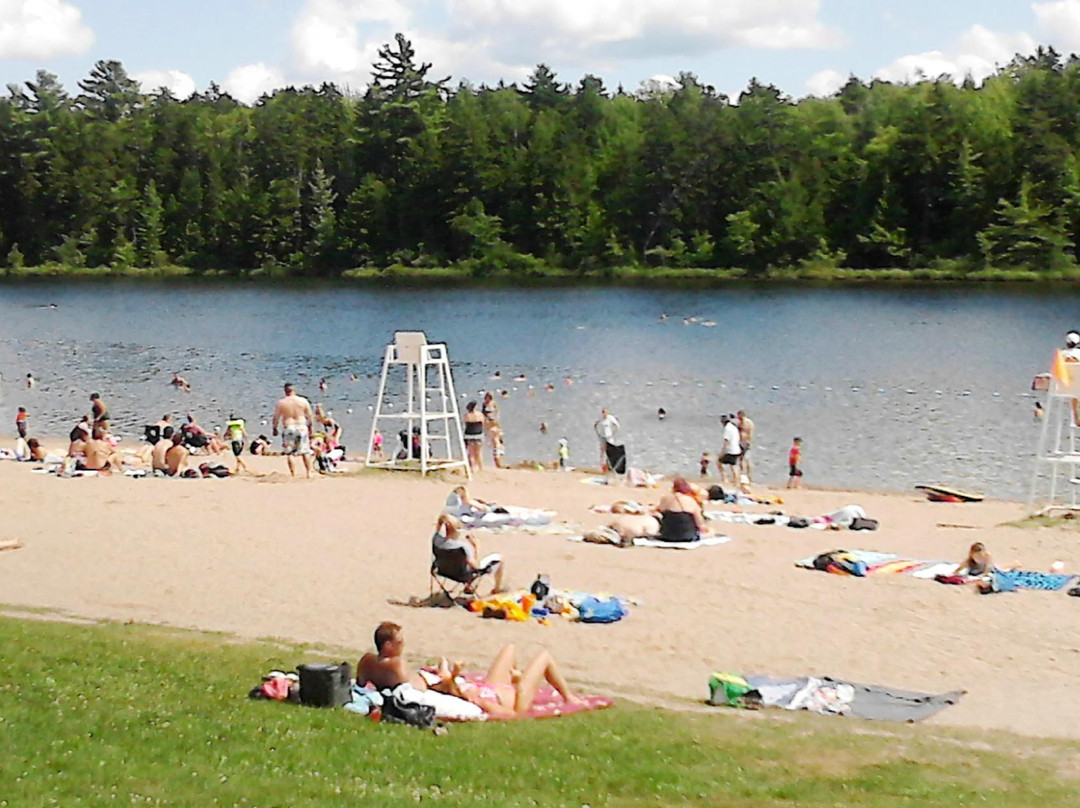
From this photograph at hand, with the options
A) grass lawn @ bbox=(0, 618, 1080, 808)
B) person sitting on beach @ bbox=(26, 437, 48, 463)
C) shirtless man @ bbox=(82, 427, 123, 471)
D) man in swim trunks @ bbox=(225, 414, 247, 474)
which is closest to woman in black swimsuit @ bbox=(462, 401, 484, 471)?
man in swim trunks @ bbox=(225, 414, 247, 474)

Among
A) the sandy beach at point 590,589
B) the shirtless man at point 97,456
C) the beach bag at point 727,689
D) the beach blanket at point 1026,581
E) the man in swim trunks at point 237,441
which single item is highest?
the beach bag at point 727,689

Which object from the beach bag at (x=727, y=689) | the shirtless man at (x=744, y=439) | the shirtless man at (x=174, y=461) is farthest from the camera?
the shirtless man at (x=744, y=439)

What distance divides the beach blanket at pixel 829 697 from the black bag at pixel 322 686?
309 cm

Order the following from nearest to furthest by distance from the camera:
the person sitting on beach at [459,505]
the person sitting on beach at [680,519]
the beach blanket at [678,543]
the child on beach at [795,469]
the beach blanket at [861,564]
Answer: the beach blanket at [861,564]
the beach blanket at [678,543]
the person sitting on beach at [680,519]
the person sitting on beach at [459,505]
the child on beach at [795,469]

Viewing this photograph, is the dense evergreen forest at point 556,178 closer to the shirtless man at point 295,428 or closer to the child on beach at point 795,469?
the child on beach at point 795,469

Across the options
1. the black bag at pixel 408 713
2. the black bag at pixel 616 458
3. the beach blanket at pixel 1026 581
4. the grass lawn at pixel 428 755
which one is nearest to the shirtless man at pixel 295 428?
the black bag at pixel 616 458

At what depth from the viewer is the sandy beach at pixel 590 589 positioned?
1295 centimetres

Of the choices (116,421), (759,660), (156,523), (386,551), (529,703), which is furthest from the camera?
(116,421)

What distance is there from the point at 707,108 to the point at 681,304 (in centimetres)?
3466

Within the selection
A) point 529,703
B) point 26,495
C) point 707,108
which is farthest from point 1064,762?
point 707,108

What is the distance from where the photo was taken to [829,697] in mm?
11680

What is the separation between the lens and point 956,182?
9594 cm

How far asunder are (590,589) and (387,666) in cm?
552

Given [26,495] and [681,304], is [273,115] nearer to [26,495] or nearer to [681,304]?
[681,304]
